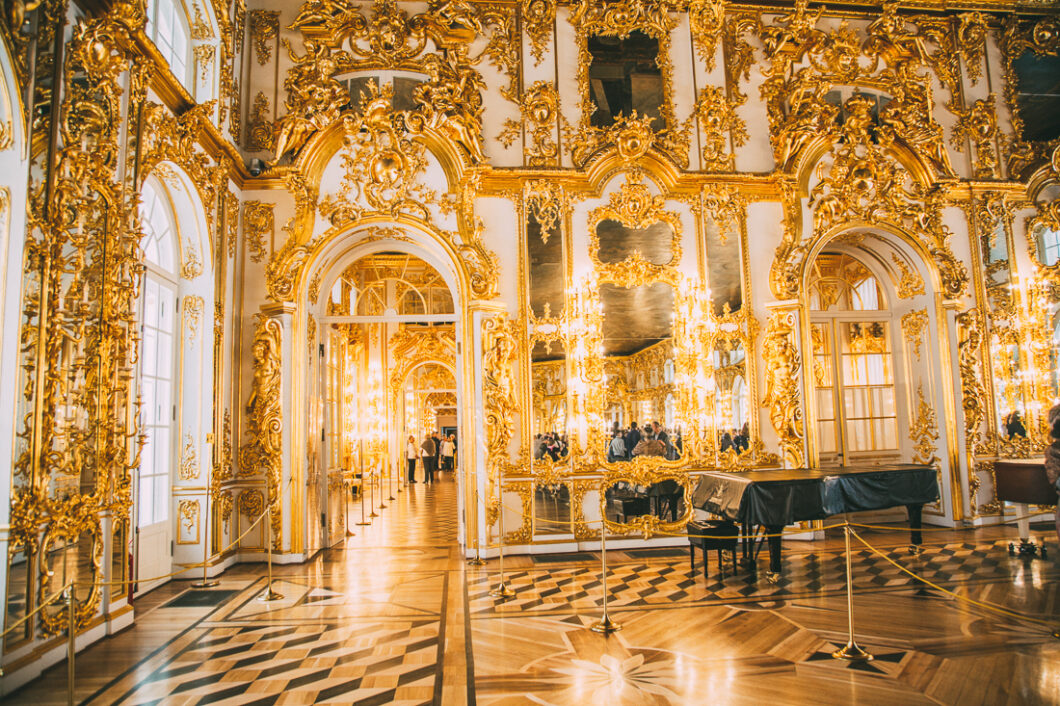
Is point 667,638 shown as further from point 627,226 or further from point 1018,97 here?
point 1018,97

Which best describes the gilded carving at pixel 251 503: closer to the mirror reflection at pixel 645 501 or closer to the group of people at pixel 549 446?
the group of people at pixel 549 446

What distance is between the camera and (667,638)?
4.83m

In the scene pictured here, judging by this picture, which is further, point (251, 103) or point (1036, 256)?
point (1036, 256)

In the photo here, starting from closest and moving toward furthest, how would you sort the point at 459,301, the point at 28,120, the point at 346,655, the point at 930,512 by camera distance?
the point at 28,120 < the point at 346,655 < the point at 459,301 < the point at 930,512

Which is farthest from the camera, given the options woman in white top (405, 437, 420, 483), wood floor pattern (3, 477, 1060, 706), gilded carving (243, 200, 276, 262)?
woman in white top (405, 437, 420, 483)

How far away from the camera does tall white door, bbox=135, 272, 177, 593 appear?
6.60m

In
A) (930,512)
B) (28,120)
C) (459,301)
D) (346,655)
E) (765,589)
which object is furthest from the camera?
(930,512)

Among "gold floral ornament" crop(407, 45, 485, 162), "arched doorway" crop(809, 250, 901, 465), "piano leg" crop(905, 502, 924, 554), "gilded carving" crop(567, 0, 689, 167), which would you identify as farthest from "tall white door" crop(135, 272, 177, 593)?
"arched doorway" crop(809, 250, 901, 465)

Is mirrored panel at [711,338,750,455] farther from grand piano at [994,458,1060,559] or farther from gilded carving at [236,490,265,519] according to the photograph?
gilded carving at [236,490,265,519]

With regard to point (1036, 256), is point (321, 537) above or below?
below

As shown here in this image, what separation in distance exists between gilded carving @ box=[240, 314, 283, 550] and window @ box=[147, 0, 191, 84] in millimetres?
2845

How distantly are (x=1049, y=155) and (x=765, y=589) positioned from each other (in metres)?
7.94

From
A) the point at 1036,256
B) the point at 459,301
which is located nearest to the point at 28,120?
the point at 459,301

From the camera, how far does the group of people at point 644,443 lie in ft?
27.4
